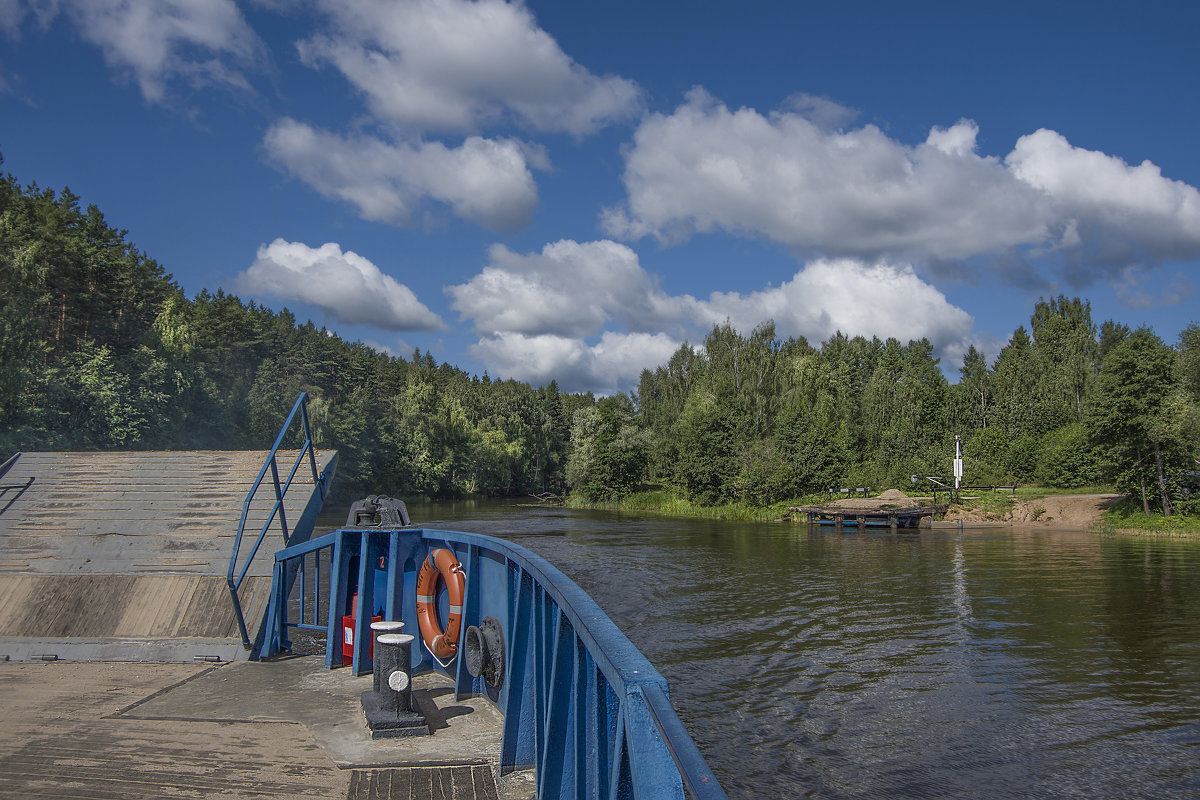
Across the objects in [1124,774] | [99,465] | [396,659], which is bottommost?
[1124,774]

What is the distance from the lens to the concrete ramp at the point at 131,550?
9445 millimetres

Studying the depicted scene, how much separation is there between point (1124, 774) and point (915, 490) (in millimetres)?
46571

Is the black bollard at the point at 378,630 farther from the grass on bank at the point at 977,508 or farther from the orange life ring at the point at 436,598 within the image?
→ the grass on bank at the point at 977,508

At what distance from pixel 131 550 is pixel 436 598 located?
17.1 ft

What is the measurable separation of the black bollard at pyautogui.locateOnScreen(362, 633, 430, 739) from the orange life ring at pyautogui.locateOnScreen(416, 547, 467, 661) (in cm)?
104

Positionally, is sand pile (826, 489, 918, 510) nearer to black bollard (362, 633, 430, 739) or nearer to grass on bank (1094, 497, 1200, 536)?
grass on bank (1094, 497, 1200, 536)

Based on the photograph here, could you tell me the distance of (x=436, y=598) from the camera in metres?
8.24

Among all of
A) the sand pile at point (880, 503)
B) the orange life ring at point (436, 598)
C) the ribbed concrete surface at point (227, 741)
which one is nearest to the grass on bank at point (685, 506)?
the sand pile at point (880, 503)

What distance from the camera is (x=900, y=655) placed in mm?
13820

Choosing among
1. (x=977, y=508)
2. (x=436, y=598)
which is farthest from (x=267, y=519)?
(x=977, y=508)

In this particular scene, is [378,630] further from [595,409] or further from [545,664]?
[595,409]

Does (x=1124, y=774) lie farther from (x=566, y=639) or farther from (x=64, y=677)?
(x=64, y=677)

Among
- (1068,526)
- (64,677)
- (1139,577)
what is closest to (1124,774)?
(64,677)

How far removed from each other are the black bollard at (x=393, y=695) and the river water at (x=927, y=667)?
3.75 meters
